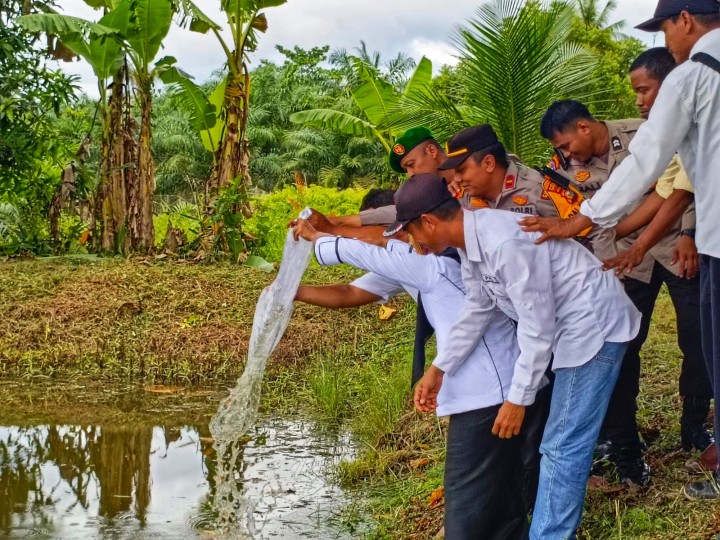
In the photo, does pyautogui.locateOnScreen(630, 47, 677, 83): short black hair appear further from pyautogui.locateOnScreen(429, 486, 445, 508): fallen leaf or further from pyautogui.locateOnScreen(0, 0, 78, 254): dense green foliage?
pyautogui.locateOnScreen(0, 0, 78, 254): dense green foliage

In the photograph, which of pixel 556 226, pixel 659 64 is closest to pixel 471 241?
pixel 556 226

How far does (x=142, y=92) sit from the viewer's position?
11.0 m

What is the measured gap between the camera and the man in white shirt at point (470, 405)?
10.3ft

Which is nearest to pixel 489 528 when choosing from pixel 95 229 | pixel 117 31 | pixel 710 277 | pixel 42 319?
pixel 710 277

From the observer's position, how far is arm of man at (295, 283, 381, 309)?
3.75 metres

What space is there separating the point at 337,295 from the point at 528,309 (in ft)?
3.45

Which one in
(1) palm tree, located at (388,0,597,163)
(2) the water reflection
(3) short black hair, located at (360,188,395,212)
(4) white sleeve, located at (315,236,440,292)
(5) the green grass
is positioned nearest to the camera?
(4) white sleeve, located at (315,236,440,292)

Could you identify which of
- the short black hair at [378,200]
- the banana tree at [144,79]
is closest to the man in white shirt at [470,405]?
the short black hair at [378,200]

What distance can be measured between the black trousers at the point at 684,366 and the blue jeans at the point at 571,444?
0.80m

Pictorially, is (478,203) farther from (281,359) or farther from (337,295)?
(281,359)

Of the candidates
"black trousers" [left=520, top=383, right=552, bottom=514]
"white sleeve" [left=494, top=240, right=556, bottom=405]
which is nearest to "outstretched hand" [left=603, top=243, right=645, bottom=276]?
"black trousers" [left=520, top=383, right=552, bottom=514]

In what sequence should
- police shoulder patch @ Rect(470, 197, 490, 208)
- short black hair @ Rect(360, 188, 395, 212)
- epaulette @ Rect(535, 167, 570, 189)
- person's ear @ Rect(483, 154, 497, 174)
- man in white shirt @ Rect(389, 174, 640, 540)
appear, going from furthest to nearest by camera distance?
1. short black hair @ Rect(360, 188, 395, 212)
2. police shoulder patch @ Rect(470, 197, 490, 208)
3. person's ear @ Rect(483, 154, 497, 174)
4. epaulette @ Rect(535, 167, 570, 189)
5. man in white shirt @ Rect(389, 174, 640, 540)

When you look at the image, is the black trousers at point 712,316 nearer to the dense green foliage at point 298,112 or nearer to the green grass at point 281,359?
the green grass at point 281,359

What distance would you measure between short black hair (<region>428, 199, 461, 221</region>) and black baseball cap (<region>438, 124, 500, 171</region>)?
52 cm
